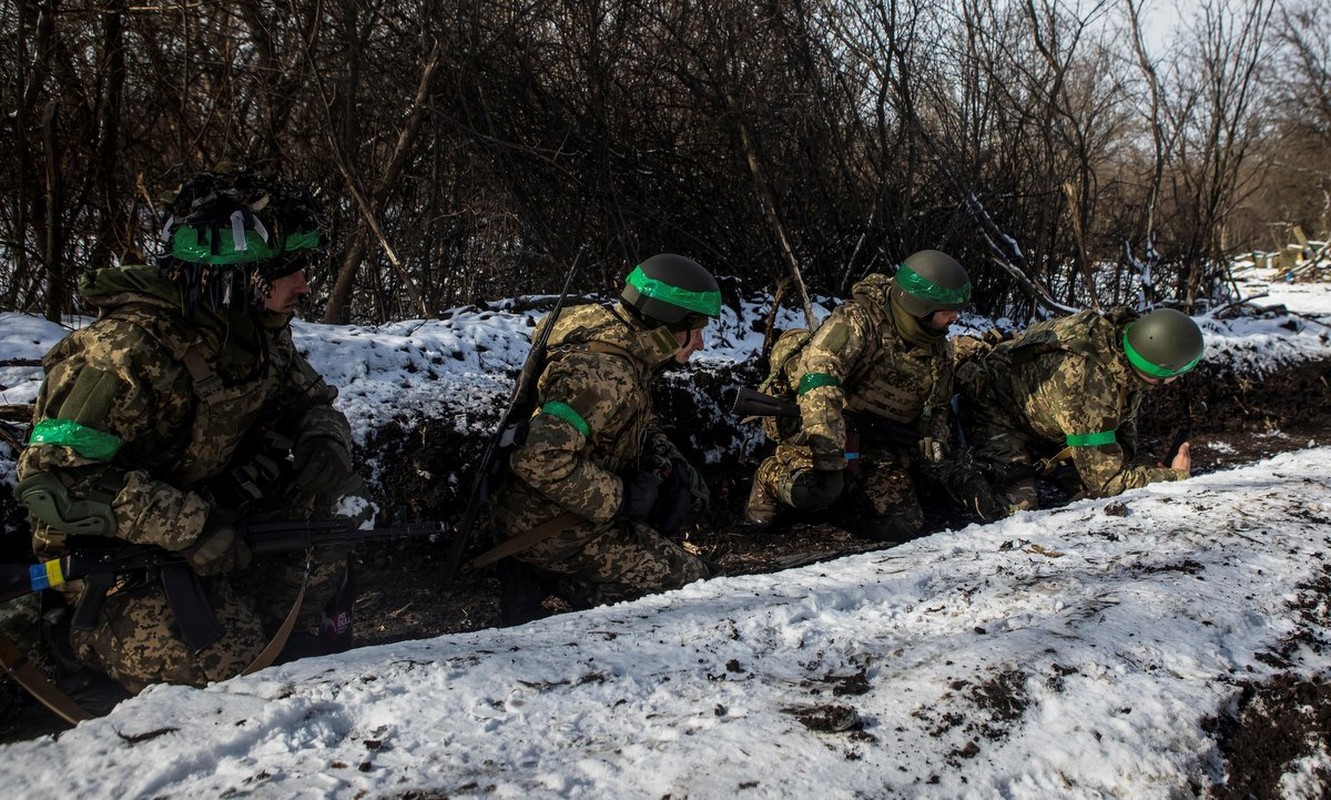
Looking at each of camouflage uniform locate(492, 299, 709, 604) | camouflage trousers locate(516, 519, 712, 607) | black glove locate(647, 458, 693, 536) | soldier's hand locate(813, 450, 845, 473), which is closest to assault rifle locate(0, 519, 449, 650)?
camouflage uniform locate(492, 299, 709, 604)

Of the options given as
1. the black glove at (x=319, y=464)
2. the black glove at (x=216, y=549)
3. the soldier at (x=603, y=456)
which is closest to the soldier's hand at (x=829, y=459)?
the soldier at (x=603, y=456)

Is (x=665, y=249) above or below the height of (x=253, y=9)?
below

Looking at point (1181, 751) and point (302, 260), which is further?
point (302, 260)

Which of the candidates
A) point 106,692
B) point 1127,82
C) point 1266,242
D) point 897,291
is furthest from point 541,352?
point 1266,242

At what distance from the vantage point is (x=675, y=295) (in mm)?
3439

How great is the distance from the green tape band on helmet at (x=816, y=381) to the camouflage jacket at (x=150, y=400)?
253 cm

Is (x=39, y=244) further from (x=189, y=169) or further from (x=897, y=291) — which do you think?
(x=897, y=291)

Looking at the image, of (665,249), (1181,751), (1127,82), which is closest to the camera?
(1181,751)

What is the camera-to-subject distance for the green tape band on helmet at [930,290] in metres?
4.47

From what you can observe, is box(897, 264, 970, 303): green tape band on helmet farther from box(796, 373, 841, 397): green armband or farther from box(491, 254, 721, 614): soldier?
box(491, 254, 721, 614): soldier

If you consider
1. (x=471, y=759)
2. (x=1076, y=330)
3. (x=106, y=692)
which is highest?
(x=1076, y=330)

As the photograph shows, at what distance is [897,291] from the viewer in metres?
4.65

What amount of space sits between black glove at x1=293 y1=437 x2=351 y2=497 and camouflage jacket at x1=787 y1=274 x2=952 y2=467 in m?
2.28

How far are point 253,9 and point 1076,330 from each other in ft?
17.6
